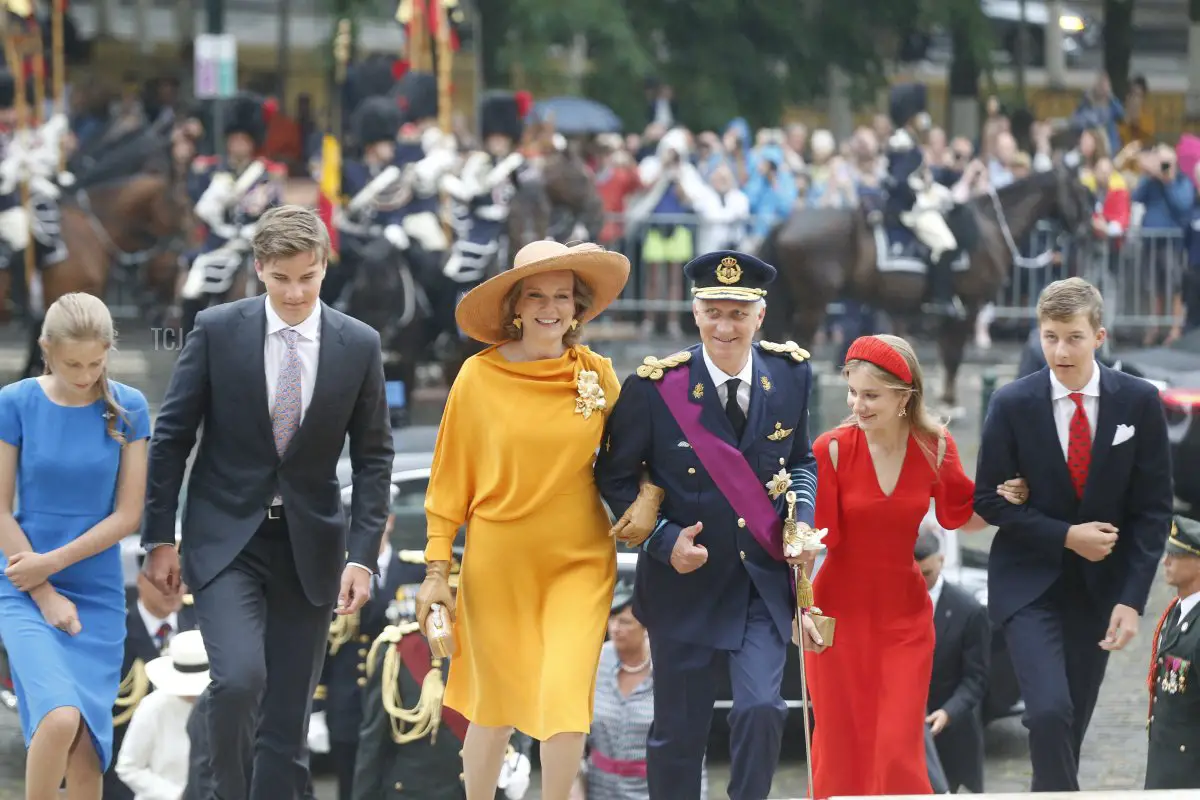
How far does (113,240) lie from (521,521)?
13830mm

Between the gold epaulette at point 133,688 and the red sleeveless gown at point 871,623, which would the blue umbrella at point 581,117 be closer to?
the gold epaulette at point 133,688

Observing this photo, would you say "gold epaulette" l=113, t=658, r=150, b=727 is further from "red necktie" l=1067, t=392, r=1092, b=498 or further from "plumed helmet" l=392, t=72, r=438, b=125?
"plumed helmet" l=392, t=72, r=438, b=125

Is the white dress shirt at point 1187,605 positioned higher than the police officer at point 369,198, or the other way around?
the police officer at point 369,198

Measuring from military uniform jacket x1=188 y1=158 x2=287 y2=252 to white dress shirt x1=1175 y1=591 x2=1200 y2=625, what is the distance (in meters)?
11.8

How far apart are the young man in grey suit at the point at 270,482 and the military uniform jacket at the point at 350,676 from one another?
6.72 feet

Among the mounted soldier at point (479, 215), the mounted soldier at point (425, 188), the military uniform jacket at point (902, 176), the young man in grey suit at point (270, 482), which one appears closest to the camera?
the young man in grey suit at point (270, 482)

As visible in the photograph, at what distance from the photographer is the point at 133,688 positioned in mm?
8977

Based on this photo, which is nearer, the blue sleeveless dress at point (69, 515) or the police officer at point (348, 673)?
the blue sleeveless dress at point (69, 515)

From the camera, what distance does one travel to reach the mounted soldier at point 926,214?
66.7ft

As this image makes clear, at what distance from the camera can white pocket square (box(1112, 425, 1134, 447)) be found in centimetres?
730

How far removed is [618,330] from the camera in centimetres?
2105

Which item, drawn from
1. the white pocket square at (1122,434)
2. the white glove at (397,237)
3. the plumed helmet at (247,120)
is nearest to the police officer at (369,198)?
the white glove at (397,237)

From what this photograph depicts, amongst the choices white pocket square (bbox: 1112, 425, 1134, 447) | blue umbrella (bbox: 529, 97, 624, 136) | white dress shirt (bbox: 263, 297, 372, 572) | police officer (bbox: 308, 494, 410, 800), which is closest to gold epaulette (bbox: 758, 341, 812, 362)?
white pocket square (bbox: 1112, 425, 1134, 447)

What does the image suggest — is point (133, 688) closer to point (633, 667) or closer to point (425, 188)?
point (633, 667)
